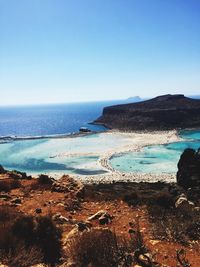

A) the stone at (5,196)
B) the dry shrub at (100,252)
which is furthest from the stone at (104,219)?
the stone at (5,196)

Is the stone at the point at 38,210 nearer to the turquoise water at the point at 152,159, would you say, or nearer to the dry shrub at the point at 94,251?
the dry shrub at the point at 94,251

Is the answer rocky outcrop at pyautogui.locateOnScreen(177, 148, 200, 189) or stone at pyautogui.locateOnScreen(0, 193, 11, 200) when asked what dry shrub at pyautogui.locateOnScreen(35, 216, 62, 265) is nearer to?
stone at pyautogui.locateOnScreen(0, 193, 11, 200)

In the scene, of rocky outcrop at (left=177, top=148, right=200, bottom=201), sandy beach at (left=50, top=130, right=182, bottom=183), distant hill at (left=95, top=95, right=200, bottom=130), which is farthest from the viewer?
distant hill at (left=95, top=95, right=200, bottom=130)

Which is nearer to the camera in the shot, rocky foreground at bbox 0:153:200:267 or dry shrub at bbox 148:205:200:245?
rocky foreground at bbox 0:153:200:267

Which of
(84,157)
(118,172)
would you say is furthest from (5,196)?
(84,157)

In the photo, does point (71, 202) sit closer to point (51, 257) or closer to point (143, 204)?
point (143, 204)

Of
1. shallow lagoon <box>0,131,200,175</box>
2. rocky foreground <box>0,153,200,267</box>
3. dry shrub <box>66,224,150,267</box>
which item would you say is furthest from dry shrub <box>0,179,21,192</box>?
shallow lagoon <box>0,131,200,175</box>

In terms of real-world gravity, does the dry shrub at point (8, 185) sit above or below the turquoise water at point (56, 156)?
above

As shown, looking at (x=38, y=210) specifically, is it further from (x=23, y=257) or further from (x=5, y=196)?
(x=23, y=257)
